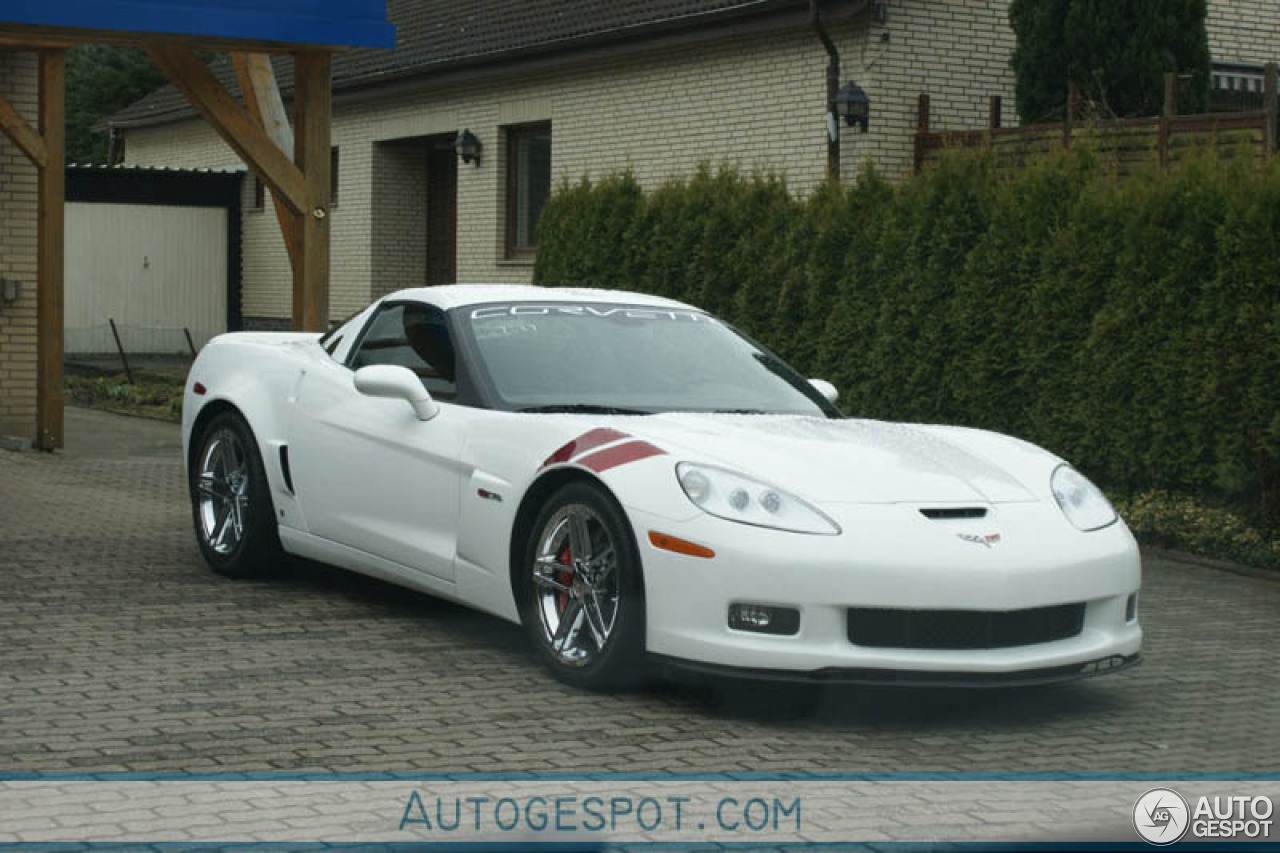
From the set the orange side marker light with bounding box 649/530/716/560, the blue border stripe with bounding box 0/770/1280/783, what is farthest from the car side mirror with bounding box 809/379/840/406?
the blue border stripe with bounding box 0/770/1280/783

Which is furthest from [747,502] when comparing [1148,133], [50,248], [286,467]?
[1148,133]

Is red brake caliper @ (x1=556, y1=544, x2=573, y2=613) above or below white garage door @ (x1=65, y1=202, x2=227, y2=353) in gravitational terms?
below

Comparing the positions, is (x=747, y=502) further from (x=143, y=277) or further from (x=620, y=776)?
(x=143, y=277)

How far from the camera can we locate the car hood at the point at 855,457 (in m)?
6.36

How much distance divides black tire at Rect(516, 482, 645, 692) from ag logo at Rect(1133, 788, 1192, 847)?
68.9 inches

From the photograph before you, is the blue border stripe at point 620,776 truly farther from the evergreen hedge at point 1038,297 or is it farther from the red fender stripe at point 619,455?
the evergreen hedge at point 1038,297

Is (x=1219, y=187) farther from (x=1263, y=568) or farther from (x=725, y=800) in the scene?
(x=725, y=800)

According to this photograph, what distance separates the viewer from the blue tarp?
38.0 feet

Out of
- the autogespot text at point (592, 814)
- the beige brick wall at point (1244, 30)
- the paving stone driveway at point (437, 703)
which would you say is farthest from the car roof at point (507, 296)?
the beige brick wall at point (1244, 30)

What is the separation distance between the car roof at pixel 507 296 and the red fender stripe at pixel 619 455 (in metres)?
1.58

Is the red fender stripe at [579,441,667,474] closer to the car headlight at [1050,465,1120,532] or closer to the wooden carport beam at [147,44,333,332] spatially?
the car headlight at [1050,465,1120,532]

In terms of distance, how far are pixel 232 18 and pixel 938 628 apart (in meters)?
7.69

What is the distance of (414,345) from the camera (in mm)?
8078

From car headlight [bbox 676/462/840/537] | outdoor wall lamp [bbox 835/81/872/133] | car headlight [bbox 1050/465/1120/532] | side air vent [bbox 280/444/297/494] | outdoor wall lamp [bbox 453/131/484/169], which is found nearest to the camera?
car headlight [bbox 676/462/840/537]
